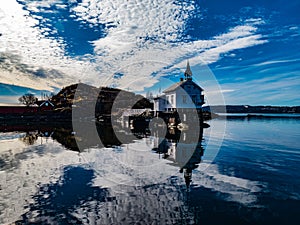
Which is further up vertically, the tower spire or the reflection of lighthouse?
the tower spire

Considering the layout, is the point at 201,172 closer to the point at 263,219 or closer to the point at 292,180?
the point at 292,180

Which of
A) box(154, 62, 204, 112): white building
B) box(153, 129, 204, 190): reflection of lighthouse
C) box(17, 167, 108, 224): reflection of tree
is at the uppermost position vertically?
box(154, 62, 204, 112): white building

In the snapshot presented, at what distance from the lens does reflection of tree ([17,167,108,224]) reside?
9133mm

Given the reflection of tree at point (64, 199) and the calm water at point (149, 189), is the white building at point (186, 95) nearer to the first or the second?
the calm water at point (149, 189)

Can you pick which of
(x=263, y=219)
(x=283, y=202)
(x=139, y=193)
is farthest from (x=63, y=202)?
(x=283, y=202)

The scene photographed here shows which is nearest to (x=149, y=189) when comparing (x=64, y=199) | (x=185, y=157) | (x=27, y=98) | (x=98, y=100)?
(x=64, y=199)

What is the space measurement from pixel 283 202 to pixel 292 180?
4270 mm

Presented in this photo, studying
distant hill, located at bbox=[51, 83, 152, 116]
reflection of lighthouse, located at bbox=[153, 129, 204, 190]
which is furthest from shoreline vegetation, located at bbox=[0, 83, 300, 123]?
reflection of lighthouse, located at bbox=[153, 129, 204, 190]

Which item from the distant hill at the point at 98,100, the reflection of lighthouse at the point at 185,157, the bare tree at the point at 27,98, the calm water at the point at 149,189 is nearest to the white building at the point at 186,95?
the reflection of lighthouse at the point at 185,157

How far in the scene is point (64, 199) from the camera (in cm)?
1108

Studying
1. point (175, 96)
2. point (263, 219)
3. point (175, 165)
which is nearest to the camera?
point (263, 219)

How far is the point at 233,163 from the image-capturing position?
Result: 18578 millimetres

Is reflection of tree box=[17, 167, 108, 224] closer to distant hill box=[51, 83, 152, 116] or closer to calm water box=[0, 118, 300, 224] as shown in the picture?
calm water box=[0, 118, 300, 224]

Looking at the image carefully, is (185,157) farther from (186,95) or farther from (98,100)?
(98,100)
